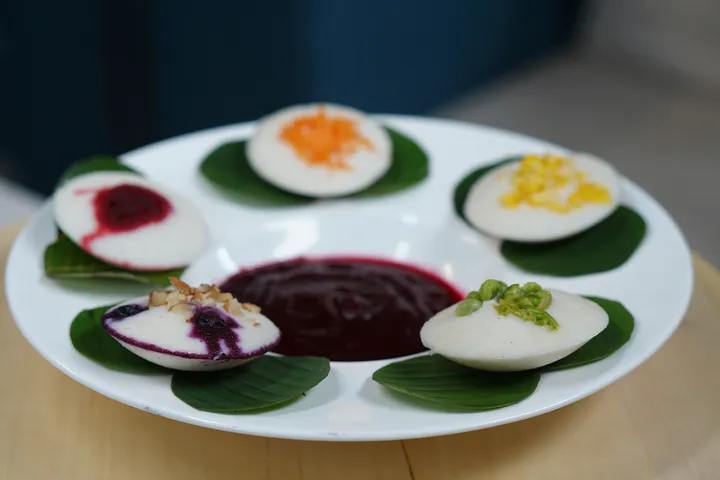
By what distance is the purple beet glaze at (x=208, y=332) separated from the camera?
0.90 metres

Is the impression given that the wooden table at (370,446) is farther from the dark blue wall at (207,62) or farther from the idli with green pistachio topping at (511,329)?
the dark blue wall at (207,62)

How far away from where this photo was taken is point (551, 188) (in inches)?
49.2

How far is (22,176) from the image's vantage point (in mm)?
3031

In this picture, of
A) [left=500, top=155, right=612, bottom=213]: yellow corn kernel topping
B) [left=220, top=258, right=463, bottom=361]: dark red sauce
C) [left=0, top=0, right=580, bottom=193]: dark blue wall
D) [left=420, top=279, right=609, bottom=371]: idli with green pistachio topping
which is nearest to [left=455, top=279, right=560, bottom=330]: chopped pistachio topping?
[left=420, top=279, right=609, bottom=371]: idli with green pistachio topping

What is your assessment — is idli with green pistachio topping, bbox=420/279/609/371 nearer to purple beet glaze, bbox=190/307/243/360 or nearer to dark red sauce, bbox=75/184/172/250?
purple beet glaze, bbox=190/307/243/360

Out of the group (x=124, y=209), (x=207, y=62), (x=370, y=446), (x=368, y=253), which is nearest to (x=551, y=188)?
(x=368, y=253)

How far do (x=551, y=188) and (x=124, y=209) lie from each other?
0.59 m

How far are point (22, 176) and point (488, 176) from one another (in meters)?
2.15

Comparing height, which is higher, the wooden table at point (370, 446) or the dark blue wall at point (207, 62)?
the wooden table at point (370, 446)

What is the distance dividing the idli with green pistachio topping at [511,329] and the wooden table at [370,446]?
12cm

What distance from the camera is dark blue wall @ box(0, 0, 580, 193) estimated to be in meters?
2.34

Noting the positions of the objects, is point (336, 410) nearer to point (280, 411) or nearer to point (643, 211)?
point (280, 411)

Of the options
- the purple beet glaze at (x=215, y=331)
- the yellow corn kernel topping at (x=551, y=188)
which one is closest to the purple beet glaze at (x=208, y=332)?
the purple beet glaze at (x=215, y=331)

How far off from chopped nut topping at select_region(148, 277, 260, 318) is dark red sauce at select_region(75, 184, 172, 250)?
21 centimetres
